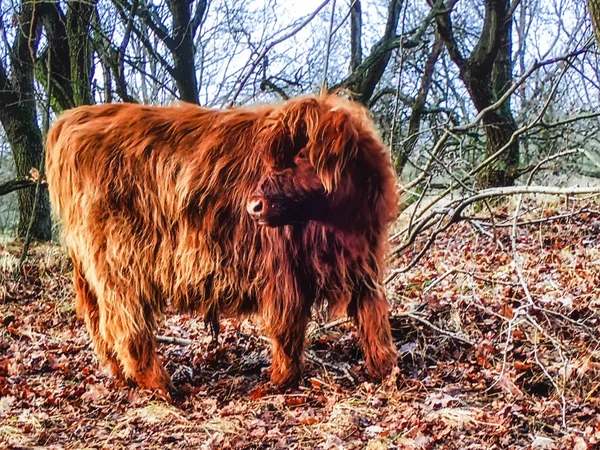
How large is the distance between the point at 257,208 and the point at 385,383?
1.12 meters

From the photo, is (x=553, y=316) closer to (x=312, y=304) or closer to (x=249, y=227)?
(x=312, y=304)

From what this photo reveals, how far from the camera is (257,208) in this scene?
11.4 ft

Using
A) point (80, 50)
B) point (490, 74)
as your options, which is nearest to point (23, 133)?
point (80, 50)

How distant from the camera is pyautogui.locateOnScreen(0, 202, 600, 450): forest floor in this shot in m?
2.90

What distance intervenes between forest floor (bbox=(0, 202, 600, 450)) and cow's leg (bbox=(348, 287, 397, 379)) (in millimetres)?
112

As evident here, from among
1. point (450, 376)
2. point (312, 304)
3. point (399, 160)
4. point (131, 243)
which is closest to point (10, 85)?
point (399, 160)

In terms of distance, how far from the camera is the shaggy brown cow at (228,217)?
3.64 m

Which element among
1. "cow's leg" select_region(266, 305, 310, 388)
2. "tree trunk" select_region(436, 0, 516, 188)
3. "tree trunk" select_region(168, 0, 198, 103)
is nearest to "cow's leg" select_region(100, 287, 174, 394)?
"cow's leg" select_region(266, 305, 310, 388)

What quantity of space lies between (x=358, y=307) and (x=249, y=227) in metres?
0.75

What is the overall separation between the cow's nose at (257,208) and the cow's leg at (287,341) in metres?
0.58

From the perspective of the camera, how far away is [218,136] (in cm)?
396

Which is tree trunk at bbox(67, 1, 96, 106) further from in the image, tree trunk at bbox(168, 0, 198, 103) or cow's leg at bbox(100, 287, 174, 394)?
cow's leg at bbox(100, 287, 174, 394)

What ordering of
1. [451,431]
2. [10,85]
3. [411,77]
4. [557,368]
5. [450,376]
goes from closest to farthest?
[451,431], [557,368], [450,376], [10,85], [411,77]

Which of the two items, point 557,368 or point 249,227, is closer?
Answer: point 557,368
